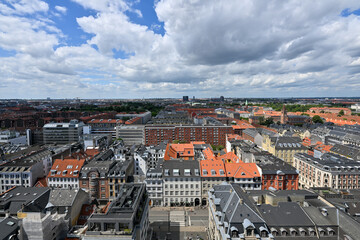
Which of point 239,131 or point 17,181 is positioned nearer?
point 17,181

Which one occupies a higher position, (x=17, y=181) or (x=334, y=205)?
(x=334, y=205)

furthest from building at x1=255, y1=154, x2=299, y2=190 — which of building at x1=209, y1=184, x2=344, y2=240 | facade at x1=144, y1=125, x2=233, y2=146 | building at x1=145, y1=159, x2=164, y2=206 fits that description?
facade at x1=144, y1=125, x2=233, y2=146

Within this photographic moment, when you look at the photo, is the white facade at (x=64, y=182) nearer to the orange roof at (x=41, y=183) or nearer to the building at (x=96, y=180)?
the building at (x=96, y=180)

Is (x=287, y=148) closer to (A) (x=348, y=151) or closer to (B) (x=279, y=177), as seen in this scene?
(A) (x=348, y=151)

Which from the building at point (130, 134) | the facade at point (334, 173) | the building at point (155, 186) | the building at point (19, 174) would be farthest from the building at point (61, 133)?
the facade at point (334, 173)

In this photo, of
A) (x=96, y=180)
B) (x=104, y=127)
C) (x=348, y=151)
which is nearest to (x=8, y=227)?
(x=96, y=180)

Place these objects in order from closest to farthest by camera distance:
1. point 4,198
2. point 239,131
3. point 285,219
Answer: point 285,219 < point 4,198 < point 239,131

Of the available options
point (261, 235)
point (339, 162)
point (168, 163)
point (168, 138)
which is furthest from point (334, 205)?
point (168, 138)

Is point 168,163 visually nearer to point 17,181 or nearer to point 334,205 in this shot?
point 334,205
